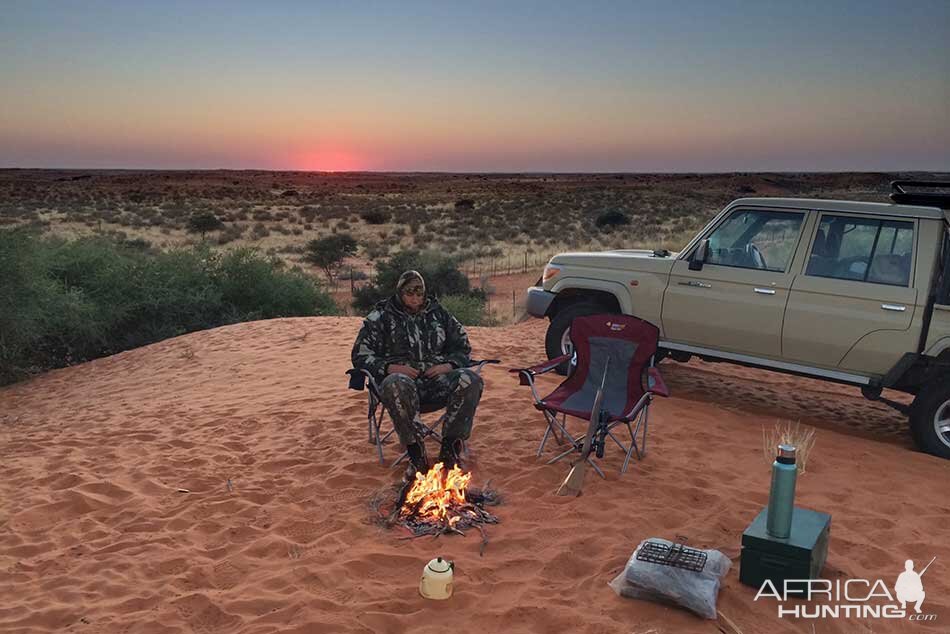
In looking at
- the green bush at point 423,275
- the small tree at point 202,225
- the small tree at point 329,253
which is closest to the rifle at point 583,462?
the green bush at point 423,275

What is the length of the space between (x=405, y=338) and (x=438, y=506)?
137 centimetres

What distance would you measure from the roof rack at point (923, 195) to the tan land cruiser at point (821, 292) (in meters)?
0.01

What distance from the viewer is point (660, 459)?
582 cm

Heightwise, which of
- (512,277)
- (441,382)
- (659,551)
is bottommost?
(512,277)

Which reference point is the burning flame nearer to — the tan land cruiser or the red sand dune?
the red sand dune

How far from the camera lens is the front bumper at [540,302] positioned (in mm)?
7996

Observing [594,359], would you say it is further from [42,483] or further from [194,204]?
[194,204]

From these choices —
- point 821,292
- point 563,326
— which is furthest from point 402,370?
point 821,292

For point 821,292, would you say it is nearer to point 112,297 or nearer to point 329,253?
point 112,297

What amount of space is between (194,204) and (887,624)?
52434 mm

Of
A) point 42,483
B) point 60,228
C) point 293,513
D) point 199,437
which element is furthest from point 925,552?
point 60,228

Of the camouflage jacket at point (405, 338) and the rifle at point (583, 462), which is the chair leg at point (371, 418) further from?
the rifle at point (583, 462)

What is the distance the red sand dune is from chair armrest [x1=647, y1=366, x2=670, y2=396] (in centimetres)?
58

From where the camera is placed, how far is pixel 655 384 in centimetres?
576
